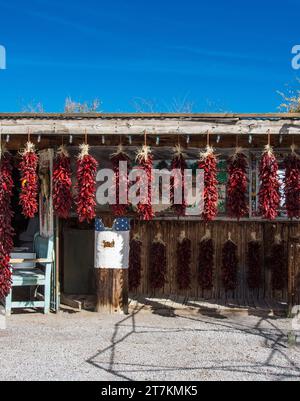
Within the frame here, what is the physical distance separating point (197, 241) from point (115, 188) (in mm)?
2658

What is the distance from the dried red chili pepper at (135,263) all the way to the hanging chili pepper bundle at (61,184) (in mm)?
2122

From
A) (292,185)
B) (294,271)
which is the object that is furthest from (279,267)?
(292,185)

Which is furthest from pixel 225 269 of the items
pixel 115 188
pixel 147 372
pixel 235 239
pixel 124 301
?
pixel 147 372

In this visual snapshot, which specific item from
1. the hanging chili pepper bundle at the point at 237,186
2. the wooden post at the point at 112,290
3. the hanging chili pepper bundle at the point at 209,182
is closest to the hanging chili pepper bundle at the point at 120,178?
the hanging chili pepper bundle at the point at 209,182

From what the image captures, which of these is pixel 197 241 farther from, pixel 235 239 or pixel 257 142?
pixel 257 142

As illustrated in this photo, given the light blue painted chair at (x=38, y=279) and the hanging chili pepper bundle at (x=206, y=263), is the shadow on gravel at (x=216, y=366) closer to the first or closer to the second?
the hanging chili pepper bundle at (x=206, y=263)

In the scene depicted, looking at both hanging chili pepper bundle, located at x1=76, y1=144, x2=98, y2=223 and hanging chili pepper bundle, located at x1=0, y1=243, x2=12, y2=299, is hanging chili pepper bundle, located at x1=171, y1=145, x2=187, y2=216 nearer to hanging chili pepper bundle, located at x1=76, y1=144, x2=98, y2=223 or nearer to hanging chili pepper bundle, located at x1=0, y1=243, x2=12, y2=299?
hanging chili pepper bundle, located at x1=76, y1=144, x2=98, y2=223

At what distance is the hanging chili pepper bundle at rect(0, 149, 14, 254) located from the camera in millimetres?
8781

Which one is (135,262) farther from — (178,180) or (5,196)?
(5,196)

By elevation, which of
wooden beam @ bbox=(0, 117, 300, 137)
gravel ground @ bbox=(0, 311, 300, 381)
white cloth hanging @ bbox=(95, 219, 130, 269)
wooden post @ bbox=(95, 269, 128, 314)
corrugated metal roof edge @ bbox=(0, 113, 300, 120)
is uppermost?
corrugated metal roof edge @ bbox=(0, 113, 300, 120)

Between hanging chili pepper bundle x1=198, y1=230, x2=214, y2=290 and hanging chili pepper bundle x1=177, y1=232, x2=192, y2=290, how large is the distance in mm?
230

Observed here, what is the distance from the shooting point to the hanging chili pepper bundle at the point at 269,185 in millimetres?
8438

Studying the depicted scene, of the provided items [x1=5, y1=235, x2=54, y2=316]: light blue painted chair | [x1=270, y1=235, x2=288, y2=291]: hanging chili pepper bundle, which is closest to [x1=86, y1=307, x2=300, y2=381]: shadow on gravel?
[x1=270, y1=235, x2=288, y2=291]: hanging chili pepper bundle
